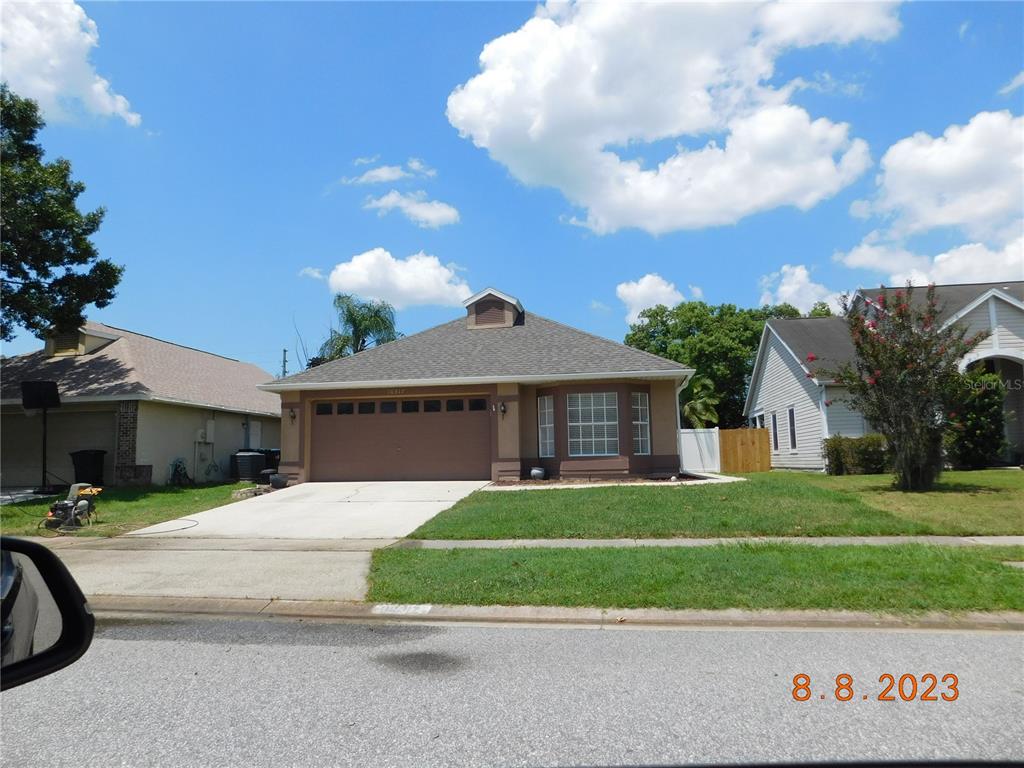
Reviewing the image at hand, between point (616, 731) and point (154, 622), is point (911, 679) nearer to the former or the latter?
point (616, 731)

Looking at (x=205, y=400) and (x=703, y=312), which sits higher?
(x=703, y=312)

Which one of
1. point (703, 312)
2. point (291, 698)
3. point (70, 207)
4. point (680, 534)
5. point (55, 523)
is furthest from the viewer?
point (703, 312)

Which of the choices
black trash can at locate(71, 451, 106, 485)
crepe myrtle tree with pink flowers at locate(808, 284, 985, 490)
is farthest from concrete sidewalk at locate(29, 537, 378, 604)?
crepe myrtle tree with pink flowers at locate(808, 284, 985, 490)

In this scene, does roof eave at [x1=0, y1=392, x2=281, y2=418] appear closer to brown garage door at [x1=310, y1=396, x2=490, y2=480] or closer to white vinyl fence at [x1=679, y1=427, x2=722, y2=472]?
brown garage door at [x1=310, y1=396, x2=490, y2=480]

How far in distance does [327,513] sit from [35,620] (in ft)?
40.4

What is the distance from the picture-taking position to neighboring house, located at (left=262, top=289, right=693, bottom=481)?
19250mm

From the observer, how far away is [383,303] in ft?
118

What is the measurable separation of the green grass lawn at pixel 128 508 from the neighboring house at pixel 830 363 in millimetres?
15958

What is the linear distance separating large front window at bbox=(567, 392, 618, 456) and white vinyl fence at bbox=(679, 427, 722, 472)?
7.67 meters

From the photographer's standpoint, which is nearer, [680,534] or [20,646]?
[20,646]

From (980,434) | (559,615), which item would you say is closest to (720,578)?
(559,615)

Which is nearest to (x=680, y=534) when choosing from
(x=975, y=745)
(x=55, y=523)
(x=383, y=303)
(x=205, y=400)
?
(x=975, y=745)

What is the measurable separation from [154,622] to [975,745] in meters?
6.85

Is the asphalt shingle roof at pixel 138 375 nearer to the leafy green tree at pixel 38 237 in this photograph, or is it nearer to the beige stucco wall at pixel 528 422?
the leafy green tree at pixel 38 237
